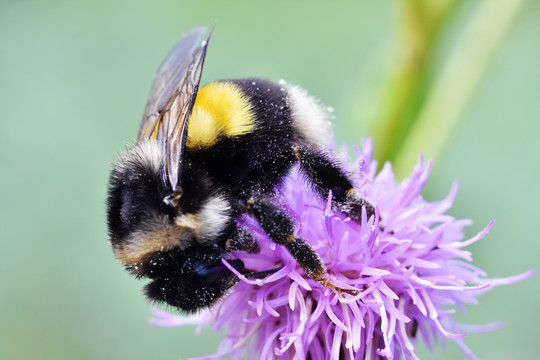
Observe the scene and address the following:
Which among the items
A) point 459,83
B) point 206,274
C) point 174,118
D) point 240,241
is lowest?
point 206,274

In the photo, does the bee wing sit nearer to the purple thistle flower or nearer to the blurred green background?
the purple thistle flower

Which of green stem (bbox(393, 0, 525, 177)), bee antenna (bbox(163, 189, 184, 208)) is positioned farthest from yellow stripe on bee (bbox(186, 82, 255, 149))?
green stem (bbox(393, 0, 525, 177))

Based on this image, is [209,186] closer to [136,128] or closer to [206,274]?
[206,274]

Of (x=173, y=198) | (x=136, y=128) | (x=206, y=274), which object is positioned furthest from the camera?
(x=136, y=128)

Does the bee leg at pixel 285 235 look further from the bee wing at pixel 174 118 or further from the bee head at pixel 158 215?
the bee wing at pixel 174 118

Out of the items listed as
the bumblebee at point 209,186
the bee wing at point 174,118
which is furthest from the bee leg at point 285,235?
the bee wing at point 174,118

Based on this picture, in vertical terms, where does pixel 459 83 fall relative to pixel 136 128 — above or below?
above

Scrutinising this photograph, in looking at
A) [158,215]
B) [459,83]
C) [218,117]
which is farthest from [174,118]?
[459,83]

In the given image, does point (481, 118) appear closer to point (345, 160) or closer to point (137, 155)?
point (345, 160)
